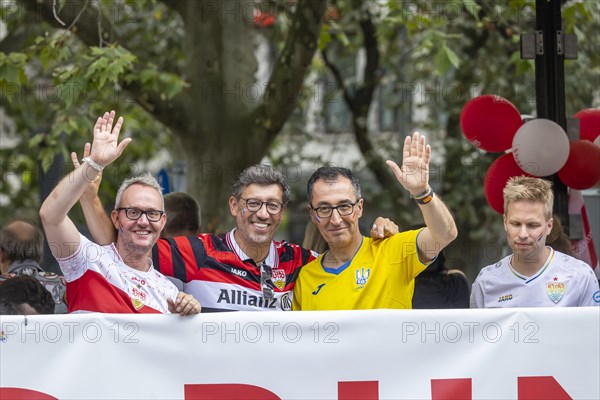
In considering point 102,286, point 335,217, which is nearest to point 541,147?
point 335,217

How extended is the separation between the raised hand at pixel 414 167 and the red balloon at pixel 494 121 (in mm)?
2564

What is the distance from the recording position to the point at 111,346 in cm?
421

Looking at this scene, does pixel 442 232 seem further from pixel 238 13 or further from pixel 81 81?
pixel 238 13

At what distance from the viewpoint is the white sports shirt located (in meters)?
4.68

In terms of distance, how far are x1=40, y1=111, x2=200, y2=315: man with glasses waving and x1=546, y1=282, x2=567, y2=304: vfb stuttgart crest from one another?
5.31 feet

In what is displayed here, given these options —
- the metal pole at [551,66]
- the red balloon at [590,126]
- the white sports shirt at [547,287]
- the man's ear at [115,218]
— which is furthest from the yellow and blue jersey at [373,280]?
the red balloon at [590,126]

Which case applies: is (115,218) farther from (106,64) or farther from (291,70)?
(291,70)

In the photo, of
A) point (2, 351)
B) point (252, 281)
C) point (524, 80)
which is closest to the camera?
point (2, 351)

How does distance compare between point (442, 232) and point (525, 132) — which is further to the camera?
point (525, 132)

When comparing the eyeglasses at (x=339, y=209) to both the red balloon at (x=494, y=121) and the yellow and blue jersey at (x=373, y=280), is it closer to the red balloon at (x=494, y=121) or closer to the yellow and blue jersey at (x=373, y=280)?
the yellow and blue jersey at (x=373, y=280)

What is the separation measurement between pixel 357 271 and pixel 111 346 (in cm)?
117

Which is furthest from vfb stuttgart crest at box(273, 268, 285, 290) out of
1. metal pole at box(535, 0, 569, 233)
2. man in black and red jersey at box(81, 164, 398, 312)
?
metal pole at box(535, 0, 569, 233)

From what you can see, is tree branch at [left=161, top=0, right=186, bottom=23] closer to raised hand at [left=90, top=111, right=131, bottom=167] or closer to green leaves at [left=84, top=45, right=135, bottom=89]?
green leaves at [left=84, top=45, right=135, bottom=89]

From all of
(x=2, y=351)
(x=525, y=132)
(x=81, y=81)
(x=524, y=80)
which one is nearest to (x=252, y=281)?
(x=2, y=351)
